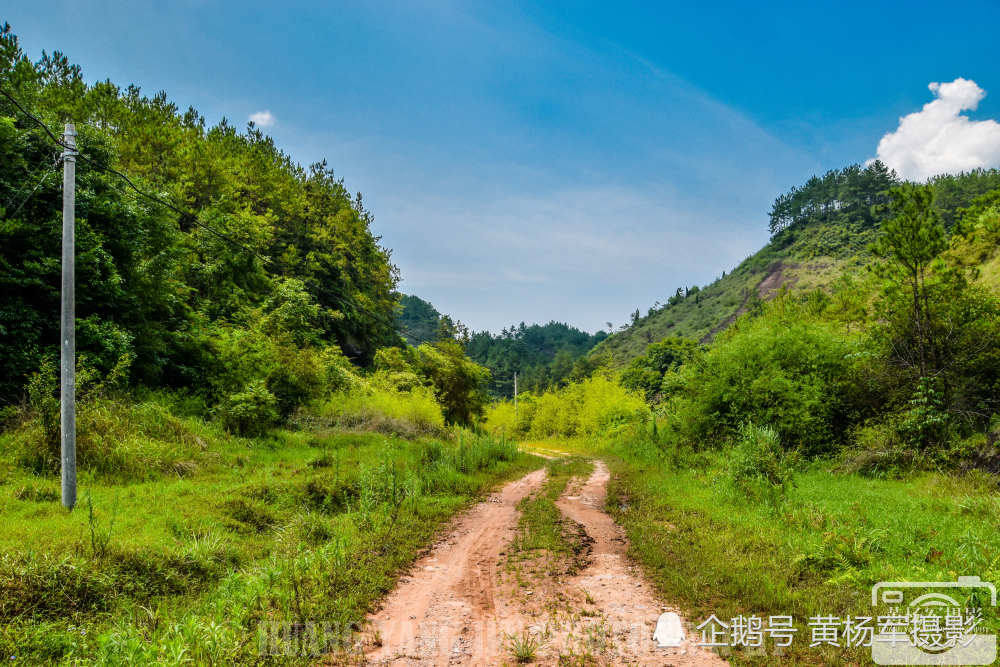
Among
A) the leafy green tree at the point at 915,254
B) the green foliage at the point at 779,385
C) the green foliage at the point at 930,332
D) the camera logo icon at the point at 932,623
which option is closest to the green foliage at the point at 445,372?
the green foliage at the point at 779,385

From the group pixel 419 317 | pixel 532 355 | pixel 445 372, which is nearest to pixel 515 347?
pixel 532 355

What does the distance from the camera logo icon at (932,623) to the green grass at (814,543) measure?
0.49ft

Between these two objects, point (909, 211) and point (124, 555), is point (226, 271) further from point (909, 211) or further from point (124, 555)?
point (909, 211)

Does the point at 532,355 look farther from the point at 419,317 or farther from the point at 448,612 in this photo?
the point at 448,612

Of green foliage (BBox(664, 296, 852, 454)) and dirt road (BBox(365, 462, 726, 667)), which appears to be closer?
dirt road (BBox(365, 462, 726, 667))

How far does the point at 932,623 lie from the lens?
4.39 m

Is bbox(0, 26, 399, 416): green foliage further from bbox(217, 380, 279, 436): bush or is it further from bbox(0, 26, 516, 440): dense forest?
bbox(217, 380, 279, 436): bush

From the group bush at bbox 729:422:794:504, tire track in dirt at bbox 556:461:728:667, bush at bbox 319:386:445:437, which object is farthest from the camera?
bush at bbox 319:386:445:437

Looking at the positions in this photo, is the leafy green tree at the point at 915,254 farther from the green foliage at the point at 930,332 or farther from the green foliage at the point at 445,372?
the green foliage at the point at 445,372

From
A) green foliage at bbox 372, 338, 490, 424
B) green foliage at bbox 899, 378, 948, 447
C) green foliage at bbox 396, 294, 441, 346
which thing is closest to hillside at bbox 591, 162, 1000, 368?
green foliage at bbox 396, 294, 441, 346

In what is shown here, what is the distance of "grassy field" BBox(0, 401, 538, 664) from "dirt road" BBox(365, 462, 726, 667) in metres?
0.54

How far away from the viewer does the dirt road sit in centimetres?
426

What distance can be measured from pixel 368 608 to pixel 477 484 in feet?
28.6

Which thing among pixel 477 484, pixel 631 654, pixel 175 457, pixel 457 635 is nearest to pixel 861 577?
pixel 631 654
